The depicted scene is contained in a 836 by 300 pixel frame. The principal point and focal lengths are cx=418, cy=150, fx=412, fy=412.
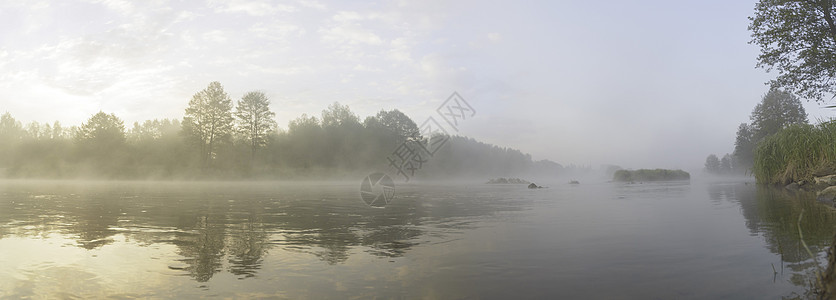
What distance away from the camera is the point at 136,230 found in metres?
10.0

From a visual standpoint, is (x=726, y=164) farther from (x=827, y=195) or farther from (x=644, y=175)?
(x=827, y=195)

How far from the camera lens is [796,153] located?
24281 mm

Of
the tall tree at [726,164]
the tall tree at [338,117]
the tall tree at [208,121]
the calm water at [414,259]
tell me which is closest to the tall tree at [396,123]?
the tall tree at [338,117]

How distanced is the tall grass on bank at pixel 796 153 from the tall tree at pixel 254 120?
70188 mm

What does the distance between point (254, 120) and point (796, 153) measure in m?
73.7

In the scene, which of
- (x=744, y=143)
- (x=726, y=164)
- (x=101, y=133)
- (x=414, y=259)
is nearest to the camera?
(x=414, y=259)

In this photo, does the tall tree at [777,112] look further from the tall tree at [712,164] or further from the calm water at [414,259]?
the tall tree at [712,164]

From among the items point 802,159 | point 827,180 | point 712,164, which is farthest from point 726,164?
point 827,180

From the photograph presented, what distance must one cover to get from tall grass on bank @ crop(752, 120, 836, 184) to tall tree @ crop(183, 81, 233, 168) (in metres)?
72.5

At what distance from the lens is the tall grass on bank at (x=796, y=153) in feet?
67.4

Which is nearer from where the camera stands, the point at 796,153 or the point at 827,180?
the point at 827,180

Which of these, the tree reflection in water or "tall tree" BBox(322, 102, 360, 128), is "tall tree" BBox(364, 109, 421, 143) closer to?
"tall tree" BBox(322, 102, 360, 128)

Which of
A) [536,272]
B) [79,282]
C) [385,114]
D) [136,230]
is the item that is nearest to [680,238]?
[536,272]

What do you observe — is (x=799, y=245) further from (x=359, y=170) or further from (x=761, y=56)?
(x=359, y=170)
